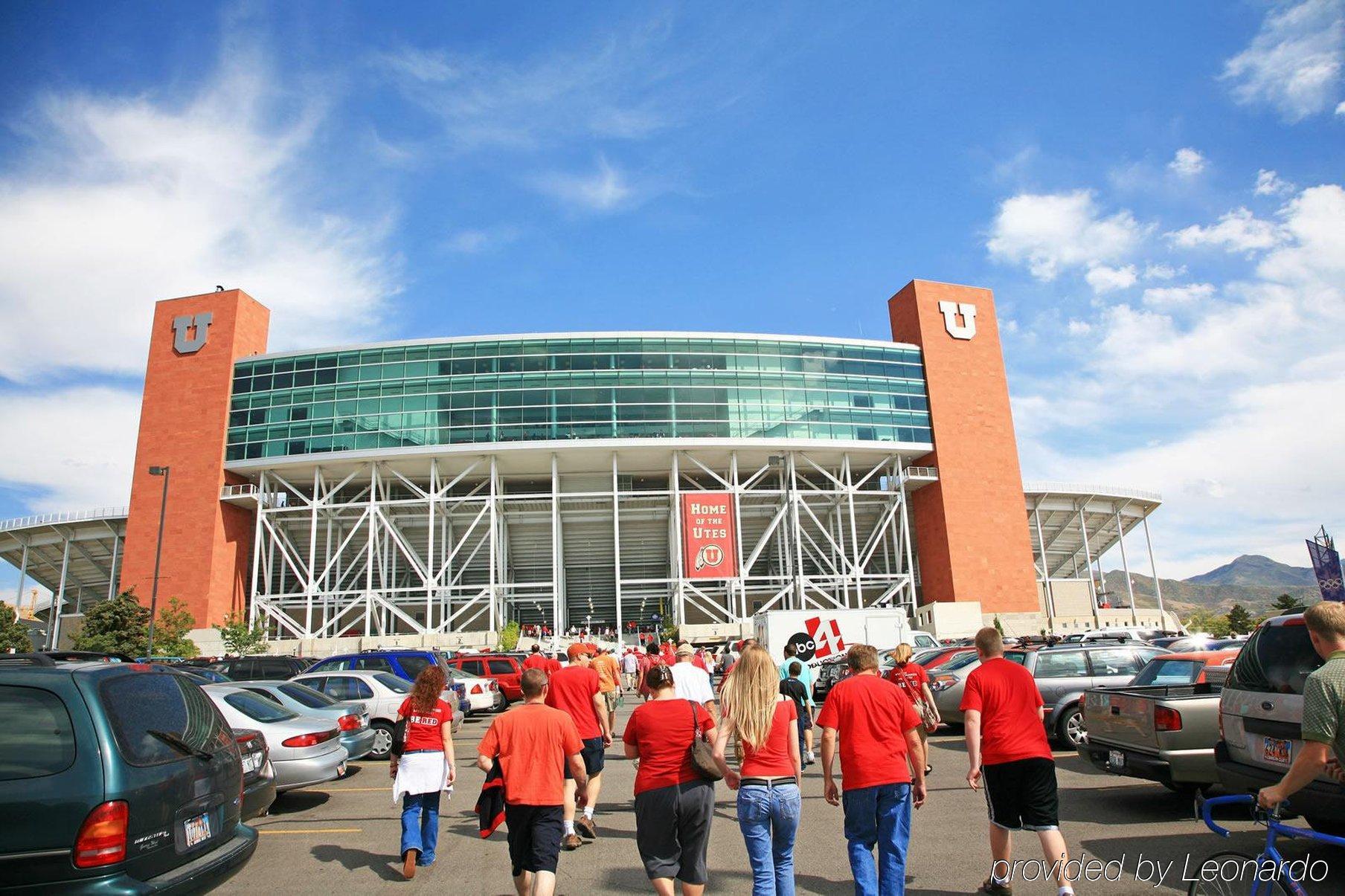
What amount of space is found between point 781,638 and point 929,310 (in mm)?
33166

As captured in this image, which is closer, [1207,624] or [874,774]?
[874,774]

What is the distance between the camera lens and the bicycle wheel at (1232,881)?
3889 mm

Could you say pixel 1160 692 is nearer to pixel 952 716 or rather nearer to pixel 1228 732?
pixel 1228 732

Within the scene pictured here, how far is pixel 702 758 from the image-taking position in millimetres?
4629

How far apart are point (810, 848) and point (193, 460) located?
4801 cm

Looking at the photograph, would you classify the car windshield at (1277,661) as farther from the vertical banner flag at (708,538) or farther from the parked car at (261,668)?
the vertical banner flag at (708,538)

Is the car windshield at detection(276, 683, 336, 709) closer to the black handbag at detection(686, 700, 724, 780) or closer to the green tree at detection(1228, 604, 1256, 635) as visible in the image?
the black handbag at detection(686, 700, 724, 780)

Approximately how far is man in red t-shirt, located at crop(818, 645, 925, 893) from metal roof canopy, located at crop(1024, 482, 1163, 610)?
161 ft

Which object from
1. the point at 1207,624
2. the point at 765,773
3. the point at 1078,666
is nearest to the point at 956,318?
the point at 1207,624

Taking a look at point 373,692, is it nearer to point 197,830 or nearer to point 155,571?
point 197,830

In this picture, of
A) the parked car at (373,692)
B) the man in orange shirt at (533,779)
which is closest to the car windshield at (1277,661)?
the man in orange shirt at (533,779)

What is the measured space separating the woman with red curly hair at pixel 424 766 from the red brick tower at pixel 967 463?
41590 millimetres

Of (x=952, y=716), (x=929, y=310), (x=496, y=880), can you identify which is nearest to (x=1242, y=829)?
(x=496, y=880)

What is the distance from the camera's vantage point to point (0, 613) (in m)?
36.2
